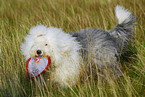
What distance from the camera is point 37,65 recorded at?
332 centimetres

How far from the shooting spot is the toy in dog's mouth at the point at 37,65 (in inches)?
127

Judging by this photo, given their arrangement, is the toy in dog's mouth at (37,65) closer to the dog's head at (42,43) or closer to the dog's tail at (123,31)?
the dog's head at (42,43)

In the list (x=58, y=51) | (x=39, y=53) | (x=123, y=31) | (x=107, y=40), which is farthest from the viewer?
(x=123, y=31)

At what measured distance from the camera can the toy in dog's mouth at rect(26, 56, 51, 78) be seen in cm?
323

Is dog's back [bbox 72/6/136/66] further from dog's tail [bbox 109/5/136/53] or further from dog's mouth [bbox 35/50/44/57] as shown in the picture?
dog's mouth [bbox 35/50/44/57]

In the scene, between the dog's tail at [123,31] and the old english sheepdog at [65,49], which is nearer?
the old english sheepdog at [65,49]

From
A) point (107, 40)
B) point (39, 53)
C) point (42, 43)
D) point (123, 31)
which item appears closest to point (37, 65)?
point (39, 53)

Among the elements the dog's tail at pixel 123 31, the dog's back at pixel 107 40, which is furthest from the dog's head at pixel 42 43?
the dog's tail at pixel 123 31

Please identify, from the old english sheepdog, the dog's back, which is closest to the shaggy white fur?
the old english sheepdog

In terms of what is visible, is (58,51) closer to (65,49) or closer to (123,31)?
(65,49)

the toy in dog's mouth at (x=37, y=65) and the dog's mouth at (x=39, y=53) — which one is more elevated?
the dog's mouth at (x=39, y=53)

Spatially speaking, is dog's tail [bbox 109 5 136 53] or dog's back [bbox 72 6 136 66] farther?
dog's tail [bbox 109 5 136 53]

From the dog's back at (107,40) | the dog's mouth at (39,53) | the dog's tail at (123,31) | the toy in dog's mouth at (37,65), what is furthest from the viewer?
the dog's tail at (123,31)

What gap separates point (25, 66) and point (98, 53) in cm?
136
